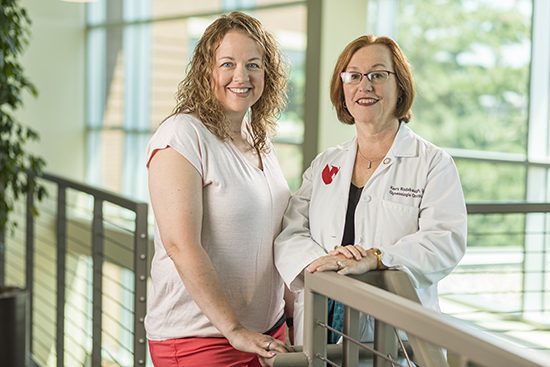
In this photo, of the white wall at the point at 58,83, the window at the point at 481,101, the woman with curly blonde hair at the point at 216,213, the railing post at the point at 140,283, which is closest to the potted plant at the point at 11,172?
the railing post at the point at 140,283

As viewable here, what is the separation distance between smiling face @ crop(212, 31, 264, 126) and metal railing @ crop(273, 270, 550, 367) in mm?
680

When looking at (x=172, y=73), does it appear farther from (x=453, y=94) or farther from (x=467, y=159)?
(x=453, y=94)

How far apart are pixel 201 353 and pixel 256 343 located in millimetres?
231

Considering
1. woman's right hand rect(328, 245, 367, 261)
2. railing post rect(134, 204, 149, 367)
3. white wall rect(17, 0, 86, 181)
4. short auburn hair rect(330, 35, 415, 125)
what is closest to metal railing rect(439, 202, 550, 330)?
short auburn hair rect(330, 35, 415, 125)

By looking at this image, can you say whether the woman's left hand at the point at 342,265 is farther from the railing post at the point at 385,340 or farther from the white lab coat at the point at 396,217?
the railing post at the point at 385,340

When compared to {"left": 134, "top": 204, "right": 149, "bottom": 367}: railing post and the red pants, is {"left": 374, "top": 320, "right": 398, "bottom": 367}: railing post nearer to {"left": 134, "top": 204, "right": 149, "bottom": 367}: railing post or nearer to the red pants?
the red pants

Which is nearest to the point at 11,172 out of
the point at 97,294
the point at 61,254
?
the point at 61,254

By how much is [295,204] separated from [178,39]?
237 inches

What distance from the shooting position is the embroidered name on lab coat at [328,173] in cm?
179

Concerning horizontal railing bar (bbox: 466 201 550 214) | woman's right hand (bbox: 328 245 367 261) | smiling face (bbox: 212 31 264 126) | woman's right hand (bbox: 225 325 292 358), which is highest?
smiling face (bbox: 212 31 264 126)

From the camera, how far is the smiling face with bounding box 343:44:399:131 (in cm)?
171

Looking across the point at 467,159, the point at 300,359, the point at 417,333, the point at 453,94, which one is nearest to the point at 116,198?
the point at 300,359

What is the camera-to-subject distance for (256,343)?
57.4 inches

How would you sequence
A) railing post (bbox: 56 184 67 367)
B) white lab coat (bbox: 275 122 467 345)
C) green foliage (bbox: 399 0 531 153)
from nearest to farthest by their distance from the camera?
white lab coat (bbox: 275 122 467 345) < railing post (bbox: 56 184 67 367) < green foliage (bbox: 399 0 531 153)
